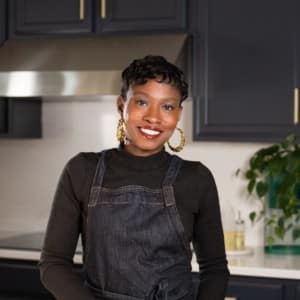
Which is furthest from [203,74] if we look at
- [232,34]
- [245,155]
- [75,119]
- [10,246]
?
[10,246]

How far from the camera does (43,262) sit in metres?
1.34

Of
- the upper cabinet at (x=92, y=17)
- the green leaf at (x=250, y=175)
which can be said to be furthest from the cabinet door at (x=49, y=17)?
the green leaf at (x=250, y=175)

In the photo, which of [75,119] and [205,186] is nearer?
[205,186]

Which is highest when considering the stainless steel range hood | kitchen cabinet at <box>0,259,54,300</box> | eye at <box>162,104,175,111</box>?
the stainless steel range hood

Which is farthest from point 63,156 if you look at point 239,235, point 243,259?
point 243,259

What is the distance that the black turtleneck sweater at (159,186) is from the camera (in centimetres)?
138

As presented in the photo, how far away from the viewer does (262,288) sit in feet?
7.89

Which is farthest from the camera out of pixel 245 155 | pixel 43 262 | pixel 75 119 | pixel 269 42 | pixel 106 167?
pixel 75 119

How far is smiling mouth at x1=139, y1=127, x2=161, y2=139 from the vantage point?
1.38m

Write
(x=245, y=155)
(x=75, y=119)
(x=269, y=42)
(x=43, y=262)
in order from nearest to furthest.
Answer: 1. (x=43, y=262)
2. (x=269, y=42)
3. (x=245, y=155)
4. (x=75, y=119)

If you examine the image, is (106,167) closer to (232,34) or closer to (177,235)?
(177,235)

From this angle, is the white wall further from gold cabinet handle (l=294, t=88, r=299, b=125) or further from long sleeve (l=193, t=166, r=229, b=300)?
long sleeve (l=193, t=166, r=229, b=300)

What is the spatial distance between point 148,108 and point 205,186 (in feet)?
0.69

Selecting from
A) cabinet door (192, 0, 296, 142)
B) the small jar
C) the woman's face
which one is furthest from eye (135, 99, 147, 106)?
the small jar
